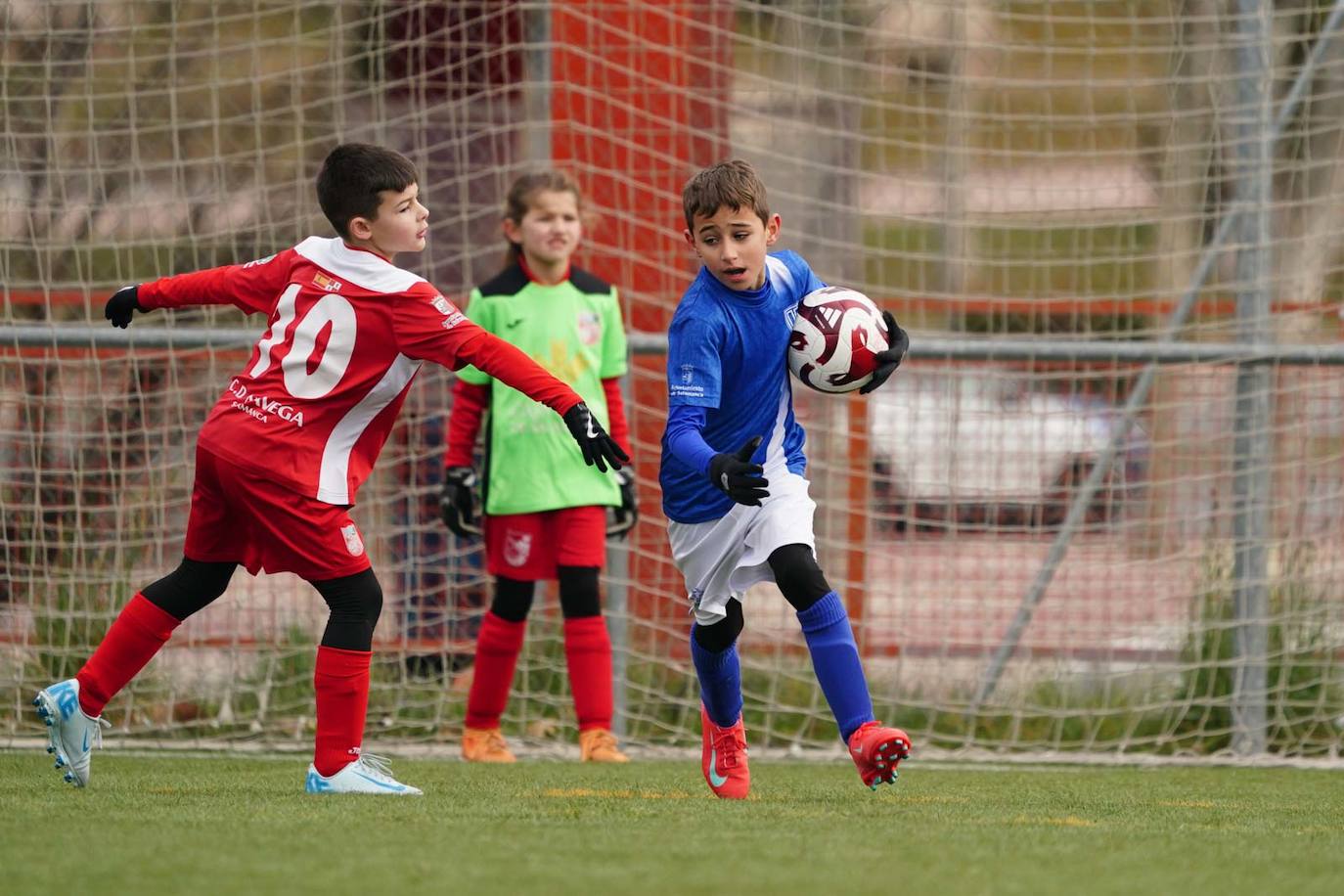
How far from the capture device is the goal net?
241 inches

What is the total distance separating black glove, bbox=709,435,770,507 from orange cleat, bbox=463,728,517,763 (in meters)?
2.12

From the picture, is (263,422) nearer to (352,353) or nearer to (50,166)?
(352,353)

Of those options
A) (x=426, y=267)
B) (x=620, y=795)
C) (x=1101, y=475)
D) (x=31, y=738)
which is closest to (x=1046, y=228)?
(x=1101, y=475)

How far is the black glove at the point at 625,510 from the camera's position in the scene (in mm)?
5625

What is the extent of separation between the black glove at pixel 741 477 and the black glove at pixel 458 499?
189 cm

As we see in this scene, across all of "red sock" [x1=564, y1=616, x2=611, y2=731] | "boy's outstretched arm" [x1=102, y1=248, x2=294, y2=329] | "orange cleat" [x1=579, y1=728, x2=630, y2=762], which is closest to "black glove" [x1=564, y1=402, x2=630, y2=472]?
"boy's outstretched arm" [x1=102, y1=248, x2=294, y2=329]

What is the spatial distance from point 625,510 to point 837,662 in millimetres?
1913

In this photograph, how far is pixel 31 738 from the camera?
5.84 m

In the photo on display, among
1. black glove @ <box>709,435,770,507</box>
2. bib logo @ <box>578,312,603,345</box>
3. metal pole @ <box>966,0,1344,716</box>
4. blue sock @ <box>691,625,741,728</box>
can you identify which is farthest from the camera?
metal pole @ <box>966,0,1344,716</box>

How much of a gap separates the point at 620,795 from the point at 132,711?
2.56 meters

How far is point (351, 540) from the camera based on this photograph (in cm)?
411

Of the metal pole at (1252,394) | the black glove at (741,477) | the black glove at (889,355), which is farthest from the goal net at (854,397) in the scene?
the black glove at (741,477)

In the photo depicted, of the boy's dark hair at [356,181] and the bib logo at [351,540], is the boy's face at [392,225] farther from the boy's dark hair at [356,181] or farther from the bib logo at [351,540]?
the bib logo at [351,540]

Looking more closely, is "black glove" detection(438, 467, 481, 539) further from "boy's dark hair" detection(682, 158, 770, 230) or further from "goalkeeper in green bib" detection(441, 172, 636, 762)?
"boy's dark hair" detection(682, 158, 770, 230)
